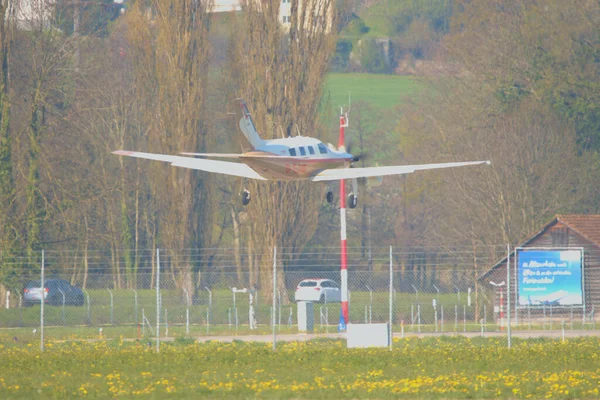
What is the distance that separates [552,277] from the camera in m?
34.4

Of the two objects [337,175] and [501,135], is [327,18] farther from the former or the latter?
[337,175]

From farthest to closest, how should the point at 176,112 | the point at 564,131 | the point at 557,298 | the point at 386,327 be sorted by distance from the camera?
the point at 564,131 → the point at 176,112 → the point at 557,298 → the point at 386,327

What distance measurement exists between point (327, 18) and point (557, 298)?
68.1ft

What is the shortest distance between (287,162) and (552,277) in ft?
31.3

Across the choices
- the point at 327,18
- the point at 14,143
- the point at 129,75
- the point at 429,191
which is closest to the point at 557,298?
the point at 327,18

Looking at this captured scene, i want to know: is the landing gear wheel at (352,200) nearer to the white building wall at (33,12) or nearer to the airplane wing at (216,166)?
the airplane wing at (216,166)

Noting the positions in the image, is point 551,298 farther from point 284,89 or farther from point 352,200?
point 284,89

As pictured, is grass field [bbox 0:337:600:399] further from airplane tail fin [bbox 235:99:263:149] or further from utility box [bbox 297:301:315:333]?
airplane tail fin [bbox 235:99:263:149]

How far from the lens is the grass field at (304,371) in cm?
1773

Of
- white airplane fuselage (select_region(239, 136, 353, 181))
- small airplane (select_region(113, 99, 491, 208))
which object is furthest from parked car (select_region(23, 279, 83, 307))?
white airplane fuselage (select_region(239, 136, 353, 181))

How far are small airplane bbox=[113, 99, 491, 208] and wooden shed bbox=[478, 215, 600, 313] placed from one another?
992 centimetres

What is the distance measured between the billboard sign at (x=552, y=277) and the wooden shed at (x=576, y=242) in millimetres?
5392

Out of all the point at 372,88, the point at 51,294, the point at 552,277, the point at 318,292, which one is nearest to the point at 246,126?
the point at 552,277

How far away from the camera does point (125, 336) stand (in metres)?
31.8
